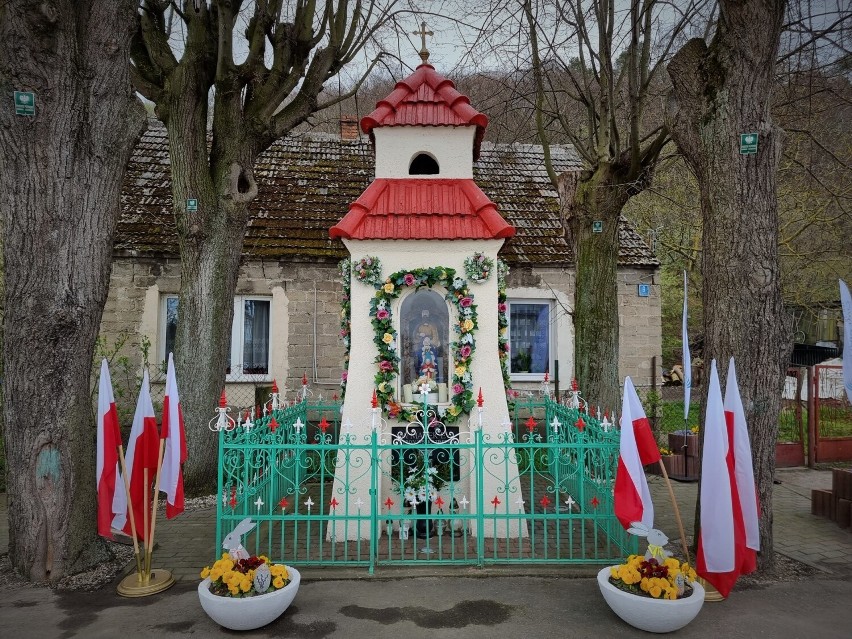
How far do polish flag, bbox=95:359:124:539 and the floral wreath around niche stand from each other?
96.9 inches

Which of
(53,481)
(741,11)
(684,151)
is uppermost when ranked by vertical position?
(741,11)

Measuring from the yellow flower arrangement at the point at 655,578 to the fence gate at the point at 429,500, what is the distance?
90 centimetres

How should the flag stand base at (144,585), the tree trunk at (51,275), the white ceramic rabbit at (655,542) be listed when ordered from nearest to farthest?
the white ceramic rabbit at (655,542)
the flag stand base at (144,585)
the tree trunk at (51,275)

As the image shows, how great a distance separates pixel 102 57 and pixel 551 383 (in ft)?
30.2

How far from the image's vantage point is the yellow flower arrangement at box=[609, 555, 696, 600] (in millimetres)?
3988

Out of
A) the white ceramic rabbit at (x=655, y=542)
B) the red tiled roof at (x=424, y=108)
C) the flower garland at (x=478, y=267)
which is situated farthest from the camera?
the red tiled roof at (x=424, y=108)

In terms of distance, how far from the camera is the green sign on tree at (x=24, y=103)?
5000 mm

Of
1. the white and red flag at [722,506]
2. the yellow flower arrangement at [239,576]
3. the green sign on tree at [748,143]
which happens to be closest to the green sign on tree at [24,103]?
the yellow flower arrangement at [239,576]

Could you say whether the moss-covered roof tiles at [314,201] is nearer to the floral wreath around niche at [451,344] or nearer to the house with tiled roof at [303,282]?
the house with tiled roof at [303,282]

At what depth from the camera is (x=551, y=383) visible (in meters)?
11.6

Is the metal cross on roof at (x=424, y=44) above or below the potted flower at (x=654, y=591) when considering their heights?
above

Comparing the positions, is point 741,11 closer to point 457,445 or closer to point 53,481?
point 457,445

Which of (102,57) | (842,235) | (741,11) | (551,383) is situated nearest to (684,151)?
(741,11)

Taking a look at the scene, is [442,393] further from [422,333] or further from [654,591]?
[654,591]
